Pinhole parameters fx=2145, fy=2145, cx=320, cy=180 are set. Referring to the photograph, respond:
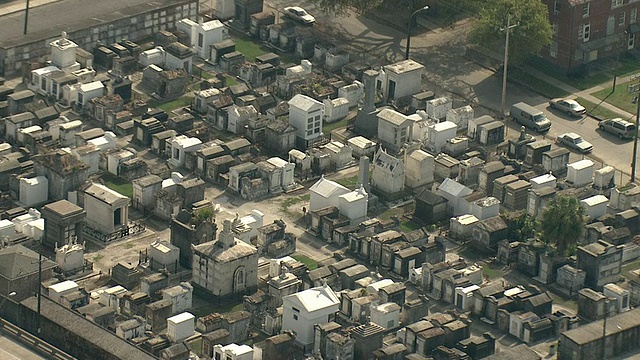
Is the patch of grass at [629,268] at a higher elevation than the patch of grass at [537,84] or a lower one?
lower

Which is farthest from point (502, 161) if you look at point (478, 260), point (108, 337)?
point (108, 337)

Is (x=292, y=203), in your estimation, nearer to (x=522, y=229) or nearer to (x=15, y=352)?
(x=522, y=229)

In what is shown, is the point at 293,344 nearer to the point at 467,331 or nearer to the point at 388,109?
the point at 467,331

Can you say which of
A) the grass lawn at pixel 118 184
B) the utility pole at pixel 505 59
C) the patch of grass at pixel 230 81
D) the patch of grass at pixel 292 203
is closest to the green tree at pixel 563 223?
the patch of grass at pixel 292 203

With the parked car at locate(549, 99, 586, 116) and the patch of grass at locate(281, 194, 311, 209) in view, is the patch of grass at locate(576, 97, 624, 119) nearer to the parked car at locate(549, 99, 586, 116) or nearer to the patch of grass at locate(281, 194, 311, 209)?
the parked car at locate(549, 99, 586, 116)

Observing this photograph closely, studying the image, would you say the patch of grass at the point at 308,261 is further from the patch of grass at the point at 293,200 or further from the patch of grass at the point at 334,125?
the patch of grass at the point at 334,125

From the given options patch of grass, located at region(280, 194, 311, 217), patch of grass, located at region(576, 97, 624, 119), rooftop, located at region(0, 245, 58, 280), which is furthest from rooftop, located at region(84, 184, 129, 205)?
patch of grass, located at region(576, 97, 624, 119)

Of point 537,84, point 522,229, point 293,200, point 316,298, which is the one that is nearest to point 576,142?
point 537,84
